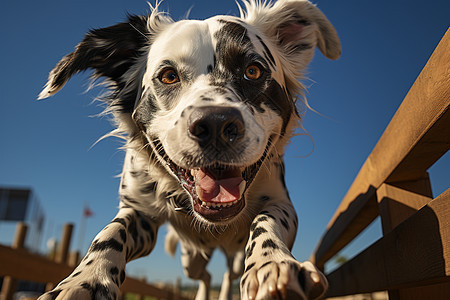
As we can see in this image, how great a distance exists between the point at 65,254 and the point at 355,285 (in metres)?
3.88

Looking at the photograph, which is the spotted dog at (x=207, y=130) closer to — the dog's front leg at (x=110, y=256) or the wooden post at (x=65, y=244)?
the dog's front leg at (x=110, y=256)

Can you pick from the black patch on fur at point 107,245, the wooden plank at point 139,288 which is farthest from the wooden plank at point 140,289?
the black patch on fur at point 107,245

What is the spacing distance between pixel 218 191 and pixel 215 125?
37 cm

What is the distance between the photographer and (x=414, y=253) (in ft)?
4.85

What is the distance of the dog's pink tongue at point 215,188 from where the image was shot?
177 cm

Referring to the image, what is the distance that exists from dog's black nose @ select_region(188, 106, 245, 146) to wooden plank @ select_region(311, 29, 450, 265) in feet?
2.43

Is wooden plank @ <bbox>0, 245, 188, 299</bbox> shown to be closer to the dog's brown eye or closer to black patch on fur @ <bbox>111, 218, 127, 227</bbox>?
black patch on fur @ <bbox>111, 218, 127, 227</bbox>

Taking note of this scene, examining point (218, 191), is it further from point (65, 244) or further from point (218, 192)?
Result: point (65, 244)

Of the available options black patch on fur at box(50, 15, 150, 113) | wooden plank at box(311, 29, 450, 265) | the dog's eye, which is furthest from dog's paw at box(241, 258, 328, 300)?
black patch on fur at box(50, 15, 150, 113)

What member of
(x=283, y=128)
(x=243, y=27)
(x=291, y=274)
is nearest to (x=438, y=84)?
(x=291, y=274)

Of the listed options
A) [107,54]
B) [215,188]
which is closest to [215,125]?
[215,188]

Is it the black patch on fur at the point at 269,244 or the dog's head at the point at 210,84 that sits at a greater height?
the dog's head at the point at 210,84

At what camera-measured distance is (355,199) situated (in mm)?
→ 2938

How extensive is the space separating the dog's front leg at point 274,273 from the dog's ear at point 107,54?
1632 millimetres
